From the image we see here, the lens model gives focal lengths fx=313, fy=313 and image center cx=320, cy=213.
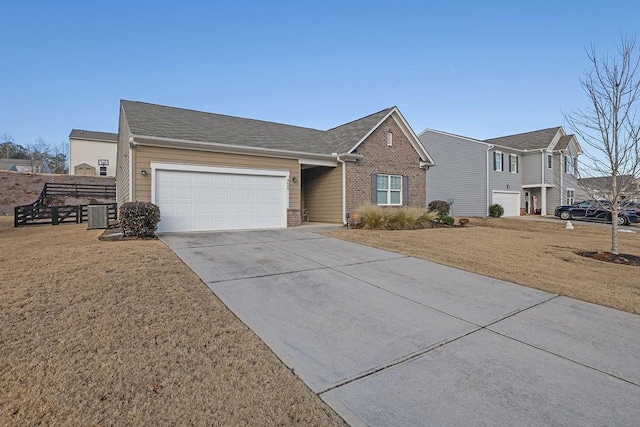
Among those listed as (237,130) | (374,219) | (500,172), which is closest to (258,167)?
(237,130)

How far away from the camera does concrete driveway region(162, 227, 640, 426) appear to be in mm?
2252

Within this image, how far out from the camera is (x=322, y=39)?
46.0 feet

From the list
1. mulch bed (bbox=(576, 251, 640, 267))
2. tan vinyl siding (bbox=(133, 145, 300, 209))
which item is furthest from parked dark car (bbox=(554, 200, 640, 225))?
tan vinyl siding (bbox=(133, 145, 300, 209))

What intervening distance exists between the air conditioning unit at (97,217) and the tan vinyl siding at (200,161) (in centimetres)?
347

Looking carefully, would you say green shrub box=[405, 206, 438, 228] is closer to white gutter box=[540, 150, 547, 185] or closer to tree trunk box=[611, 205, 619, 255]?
tree trunk box=[611, 205, 619, 255]

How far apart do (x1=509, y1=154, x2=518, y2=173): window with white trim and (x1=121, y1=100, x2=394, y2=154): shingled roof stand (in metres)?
16.8

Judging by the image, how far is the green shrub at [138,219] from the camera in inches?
349

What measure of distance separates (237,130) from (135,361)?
12.3 meters

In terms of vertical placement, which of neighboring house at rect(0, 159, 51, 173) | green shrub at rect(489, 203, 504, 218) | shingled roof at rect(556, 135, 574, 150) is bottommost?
green shrub at rect(489, 203, 504, 218)

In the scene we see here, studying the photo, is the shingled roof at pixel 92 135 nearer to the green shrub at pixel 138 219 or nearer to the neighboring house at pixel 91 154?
the neighboring house at pixel 91 154

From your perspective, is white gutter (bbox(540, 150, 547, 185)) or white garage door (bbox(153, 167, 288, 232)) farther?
Answer: white gutter (bbox(540, 150, 547, 185))

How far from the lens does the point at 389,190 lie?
15695mm

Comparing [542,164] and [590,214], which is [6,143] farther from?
[590,214]

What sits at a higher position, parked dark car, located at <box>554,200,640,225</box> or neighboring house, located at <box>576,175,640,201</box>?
neighboring house, located at <box>576,175,640,201</box>
